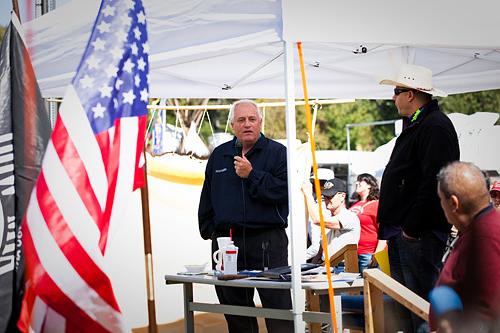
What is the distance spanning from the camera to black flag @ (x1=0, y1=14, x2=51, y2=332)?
175 inches

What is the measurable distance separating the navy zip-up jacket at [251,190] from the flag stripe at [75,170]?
1521 millimetres

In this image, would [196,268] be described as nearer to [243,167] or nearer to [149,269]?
[243,167]

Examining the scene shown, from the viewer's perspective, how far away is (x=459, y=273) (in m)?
3.25

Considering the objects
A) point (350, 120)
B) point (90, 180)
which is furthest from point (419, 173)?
point (350, 120)

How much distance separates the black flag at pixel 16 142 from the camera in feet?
14.6

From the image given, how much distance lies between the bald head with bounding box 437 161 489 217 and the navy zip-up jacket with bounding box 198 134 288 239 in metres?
1.94

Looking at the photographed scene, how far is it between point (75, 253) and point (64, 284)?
0.49 ft

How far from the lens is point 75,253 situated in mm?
3820

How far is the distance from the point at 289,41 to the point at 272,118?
3099cm

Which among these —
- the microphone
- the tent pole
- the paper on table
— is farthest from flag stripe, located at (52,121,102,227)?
the microphone

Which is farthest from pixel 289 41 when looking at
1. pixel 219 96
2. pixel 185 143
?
pixel 185 143

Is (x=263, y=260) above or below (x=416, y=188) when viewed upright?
below

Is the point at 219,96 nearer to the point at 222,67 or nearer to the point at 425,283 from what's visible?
the point at 222,67

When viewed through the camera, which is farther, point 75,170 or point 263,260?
point 263,260
